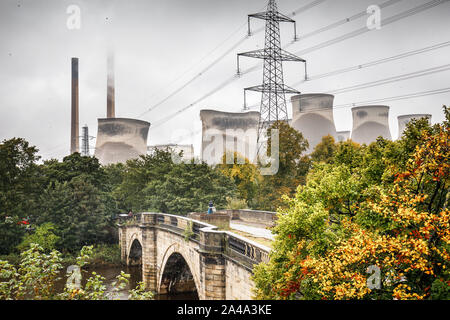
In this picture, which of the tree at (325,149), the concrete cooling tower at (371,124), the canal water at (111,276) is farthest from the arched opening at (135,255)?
the concrete cooling tower at (371,124)

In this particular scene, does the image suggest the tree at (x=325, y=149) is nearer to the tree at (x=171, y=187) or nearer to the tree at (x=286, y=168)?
the tree at (x=286, y=168)

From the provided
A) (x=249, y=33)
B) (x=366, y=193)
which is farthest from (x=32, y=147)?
(x=366, y=193)

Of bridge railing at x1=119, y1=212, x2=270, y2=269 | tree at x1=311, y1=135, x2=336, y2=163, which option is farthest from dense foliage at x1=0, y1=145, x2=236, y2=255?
bridge railing at x1=119, y1=212, x2=270, y2=269

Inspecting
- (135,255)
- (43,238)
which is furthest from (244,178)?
(43,238)

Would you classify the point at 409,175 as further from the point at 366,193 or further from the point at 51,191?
the point at 51,191

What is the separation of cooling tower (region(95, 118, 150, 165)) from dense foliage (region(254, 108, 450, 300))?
4805cm

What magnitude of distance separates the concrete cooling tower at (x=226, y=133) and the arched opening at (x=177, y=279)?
1387 inches

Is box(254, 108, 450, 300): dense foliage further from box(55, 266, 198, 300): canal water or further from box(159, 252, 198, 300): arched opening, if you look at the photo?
box(55, 266, 198, 300): canal water

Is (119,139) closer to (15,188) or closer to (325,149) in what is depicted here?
(15,188)

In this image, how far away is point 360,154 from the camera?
1520 centimetres

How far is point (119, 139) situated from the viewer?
54.7m

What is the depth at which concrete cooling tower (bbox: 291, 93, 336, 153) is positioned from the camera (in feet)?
177

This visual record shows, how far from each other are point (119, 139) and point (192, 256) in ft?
129

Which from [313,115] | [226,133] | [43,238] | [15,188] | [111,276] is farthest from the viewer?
[226,133]
